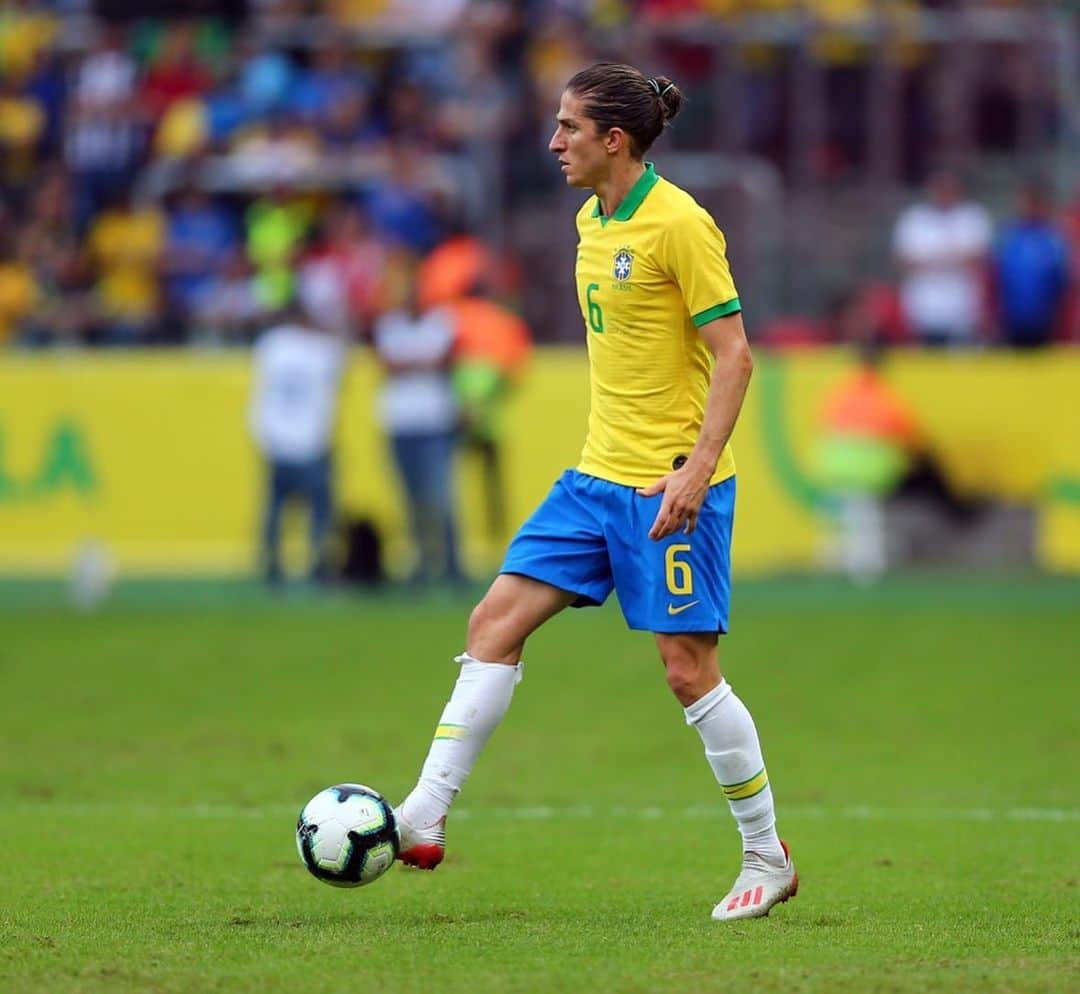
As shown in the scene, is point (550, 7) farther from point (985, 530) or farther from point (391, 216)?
point (985, 530)

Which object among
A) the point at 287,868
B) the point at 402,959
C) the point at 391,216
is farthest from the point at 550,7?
the point at 402,959

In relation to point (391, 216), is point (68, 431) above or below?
below

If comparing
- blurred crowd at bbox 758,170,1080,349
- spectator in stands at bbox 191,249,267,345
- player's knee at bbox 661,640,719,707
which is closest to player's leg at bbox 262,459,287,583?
spectator in stands at bbox 191,249,267,345

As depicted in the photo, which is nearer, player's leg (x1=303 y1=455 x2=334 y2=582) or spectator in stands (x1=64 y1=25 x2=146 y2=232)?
player's leg (x1=303 y1=455 x2=334 y2=582)

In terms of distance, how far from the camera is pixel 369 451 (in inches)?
757

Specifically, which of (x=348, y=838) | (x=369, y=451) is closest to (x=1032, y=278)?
(x=369, y=451)

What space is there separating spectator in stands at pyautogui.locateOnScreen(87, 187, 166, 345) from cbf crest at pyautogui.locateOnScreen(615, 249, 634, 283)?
1479 centimetres

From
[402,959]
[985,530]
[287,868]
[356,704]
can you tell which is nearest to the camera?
[402,959]

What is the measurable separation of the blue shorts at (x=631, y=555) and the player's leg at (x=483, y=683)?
7cm

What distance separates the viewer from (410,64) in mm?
23266

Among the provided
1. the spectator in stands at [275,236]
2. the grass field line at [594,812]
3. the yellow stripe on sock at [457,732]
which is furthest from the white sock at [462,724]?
the spectator in stands at [275,236]

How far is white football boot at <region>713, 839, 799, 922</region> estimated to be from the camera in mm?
6254

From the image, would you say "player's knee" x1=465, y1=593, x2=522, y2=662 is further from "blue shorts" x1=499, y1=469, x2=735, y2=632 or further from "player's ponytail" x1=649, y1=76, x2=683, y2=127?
"player's ponytail" x1=649, y1=76, x2=683, y2=127

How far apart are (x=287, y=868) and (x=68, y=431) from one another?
494 inches
